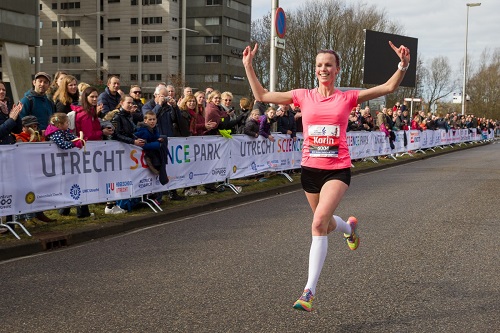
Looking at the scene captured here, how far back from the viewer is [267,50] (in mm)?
61594

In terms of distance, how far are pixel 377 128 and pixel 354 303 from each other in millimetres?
19606

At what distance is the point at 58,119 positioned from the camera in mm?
8711

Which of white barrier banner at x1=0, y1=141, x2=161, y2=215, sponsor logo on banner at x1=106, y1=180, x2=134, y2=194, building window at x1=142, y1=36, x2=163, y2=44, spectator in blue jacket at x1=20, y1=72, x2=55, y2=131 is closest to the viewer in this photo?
white barrier banner at x1=0, y1=141, x2=161, y2=215

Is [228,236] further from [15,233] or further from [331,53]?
[331,53]

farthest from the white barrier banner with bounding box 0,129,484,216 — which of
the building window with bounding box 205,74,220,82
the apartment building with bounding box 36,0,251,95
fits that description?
the building window with bounding box 205,74,220,82

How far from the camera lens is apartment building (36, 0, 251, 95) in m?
86.5

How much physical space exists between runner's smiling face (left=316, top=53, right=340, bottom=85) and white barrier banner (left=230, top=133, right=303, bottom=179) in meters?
8.15

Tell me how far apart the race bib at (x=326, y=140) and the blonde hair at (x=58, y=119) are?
189 inches

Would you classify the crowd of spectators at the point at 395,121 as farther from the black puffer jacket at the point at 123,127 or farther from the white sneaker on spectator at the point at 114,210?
the white sneaker on spectator at the point at 114,210

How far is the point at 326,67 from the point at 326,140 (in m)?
0.61

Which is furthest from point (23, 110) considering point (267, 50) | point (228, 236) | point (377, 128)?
point (267, 50)

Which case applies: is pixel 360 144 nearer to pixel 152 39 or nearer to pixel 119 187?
pixel 119 187

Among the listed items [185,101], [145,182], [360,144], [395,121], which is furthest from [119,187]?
[395,121]

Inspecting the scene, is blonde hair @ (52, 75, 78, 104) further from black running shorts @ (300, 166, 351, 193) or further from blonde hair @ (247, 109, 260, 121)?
black running shorts @ (300, 166, 351, 193)
